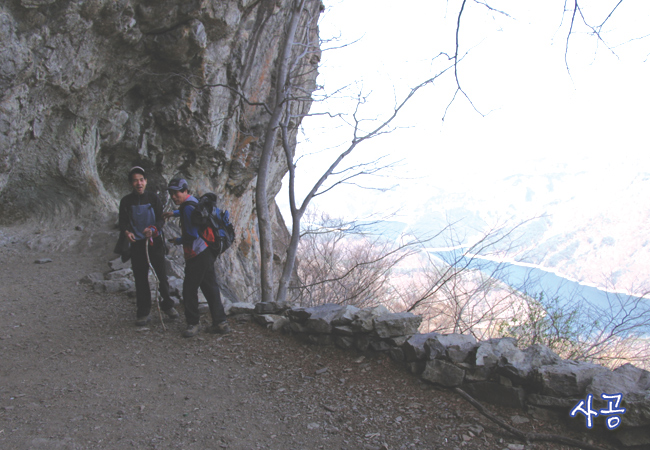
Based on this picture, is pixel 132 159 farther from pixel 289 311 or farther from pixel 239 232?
pixel 289 311

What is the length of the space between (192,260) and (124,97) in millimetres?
5739

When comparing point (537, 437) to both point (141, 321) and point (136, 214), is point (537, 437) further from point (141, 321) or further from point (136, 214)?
point (136, 214)

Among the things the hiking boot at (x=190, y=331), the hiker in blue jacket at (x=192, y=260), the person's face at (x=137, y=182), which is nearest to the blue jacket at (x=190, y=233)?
the hiker in blue jacket at (x=192, y=260)

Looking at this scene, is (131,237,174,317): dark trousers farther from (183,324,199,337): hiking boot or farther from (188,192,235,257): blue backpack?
(188,192,235,257): blue backpack

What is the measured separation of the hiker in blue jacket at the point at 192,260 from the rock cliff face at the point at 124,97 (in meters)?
2.58

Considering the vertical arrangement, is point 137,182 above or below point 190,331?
above

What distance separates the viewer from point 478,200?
14.0 meters

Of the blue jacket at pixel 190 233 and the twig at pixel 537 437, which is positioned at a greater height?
the blue jacket at pixel 190 233

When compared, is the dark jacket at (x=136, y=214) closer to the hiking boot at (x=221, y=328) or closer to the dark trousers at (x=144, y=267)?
the dark trousers at (x=144, y=267)

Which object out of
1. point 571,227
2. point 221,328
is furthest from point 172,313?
point 571,227

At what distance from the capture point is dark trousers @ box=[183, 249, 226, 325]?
14.3ft

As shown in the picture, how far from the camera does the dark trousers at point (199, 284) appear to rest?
436 cm

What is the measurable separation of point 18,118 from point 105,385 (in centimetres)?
525

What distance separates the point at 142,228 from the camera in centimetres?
456
